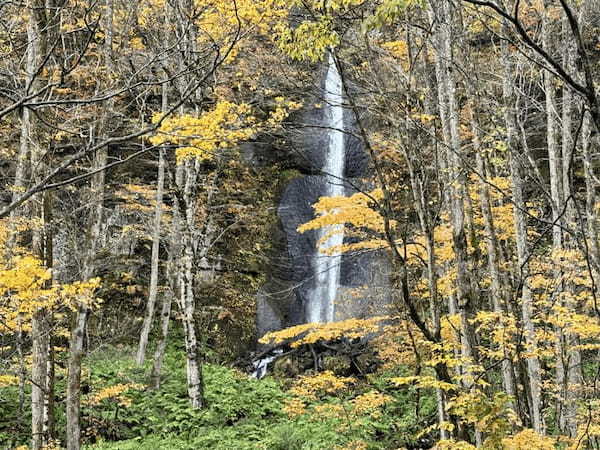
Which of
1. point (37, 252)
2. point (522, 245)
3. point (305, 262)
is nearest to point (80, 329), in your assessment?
point (37, 252)

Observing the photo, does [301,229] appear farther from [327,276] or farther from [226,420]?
[327,276]

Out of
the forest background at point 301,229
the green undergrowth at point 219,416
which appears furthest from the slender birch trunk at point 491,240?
the green undergrowth at point 219,416

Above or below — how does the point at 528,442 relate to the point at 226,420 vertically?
above

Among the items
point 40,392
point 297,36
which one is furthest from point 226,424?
point 297,36

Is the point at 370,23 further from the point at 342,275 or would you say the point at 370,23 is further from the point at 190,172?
the point at 342,275

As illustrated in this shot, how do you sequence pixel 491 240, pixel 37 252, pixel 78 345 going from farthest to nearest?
pixel 78 345 → pixel 37 252 → pixel 491 240

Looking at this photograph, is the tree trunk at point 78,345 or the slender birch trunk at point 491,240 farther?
the tree trunk at point 78,345

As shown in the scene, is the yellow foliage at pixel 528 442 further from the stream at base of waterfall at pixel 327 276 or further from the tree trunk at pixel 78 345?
the stream at base of waterfall at pixel 327 276

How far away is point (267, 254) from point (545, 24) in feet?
36.3

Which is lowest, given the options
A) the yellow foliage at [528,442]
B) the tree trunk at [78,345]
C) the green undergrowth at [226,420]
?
the green undergrowth at [226,420]

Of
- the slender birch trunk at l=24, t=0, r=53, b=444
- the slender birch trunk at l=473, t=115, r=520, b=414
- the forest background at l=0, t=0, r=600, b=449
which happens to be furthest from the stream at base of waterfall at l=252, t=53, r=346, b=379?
the slender birch trunk at l=24, t=0, r=53, b=444

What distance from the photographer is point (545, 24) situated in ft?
20.2

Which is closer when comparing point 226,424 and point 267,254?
point 226,424

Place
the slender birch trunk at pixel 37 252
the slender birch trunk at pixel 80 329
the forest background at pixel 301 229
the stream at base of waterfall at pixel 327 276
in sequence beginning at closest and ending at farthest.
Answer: the forest background at pixel 301 229
the slender birch trunk at pixel 37 252
the slender birch trunk at pixel 80 329
the stream at base of waterfall at pixel 327 276
